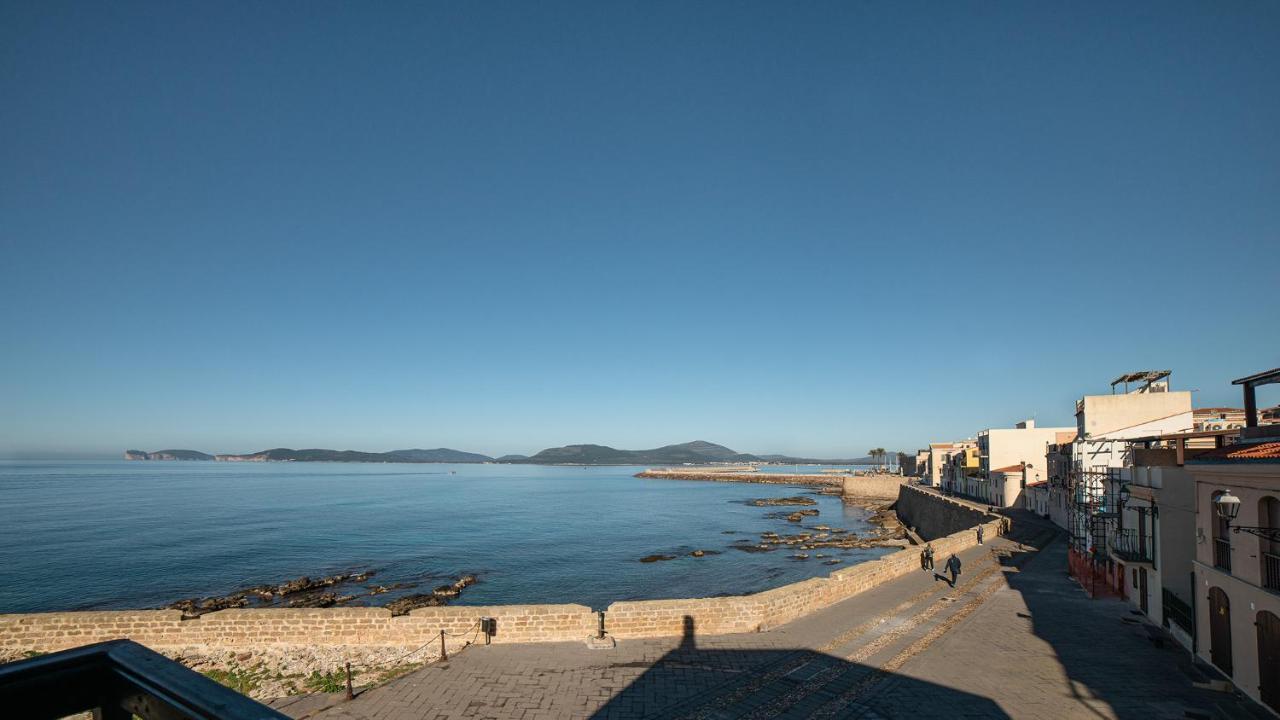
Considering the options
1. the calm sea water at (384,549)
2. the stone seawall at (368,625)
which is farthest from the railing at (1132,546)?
the calm sea water at (384,549)

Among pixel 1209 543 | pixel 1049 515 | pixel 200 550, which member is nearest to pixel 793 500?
pixel 1049 515

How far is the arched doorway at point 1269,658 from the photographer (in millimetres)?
11125

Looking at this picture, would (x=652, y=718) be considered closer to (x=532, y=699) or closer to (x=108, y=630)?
(x=532, y=699)

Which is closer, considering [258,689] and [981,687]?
[981,687]

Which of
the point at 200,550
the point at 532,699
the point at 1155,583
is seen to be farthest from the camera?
the point at 200,550

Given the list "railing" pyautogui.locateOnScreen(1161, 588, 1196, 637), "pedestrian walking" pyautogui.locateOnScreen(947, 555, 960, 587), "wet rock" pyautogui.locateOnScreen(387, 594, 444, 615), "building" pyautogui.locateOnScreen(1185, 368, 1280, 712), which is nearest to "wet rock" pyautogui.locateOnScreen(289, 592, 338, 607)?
"wet rock" pyautogui.locateOnScreen(387, 594, 444, 615)

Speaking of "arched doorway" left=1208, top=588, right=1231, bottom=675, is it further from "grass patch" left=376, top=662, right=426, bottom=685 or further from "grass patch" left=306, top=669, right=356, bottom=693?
"grass patch" left=306, top=669, right=356, bottom=693

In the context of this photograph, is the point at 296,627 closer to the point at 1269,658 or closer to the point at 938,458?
the point at 1269,658

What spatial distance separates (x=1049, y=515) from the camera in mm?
42312

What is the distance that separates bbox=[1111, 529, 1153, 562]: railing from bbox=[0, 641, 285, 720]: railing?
2257 centimetres

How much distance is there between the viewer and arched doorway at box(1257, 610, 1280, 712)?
438 inches

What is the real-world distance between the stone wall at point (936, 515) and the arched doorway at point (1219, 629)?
82.3ft

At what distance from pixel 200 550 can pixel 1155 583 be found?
53.0m

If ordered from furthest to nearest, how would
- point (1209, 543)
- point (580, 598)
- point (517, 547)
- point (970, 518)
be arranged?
point (517, 547)
point (970, 518)
point (580, 598)
point (1209, 543)
